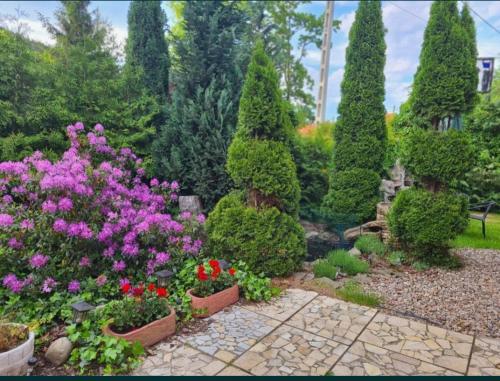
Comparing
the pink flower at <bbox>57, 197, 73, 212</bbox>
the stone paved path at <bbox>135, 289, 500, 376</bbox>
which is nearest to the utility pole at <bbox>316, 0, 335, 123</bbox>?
the stone paved path at <bbox>135, 289, 500, 376</bbox>

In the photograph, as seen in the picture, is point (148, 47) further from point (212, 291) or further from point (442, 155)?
point (442, 155)

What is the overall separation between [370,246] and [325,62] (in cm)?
918

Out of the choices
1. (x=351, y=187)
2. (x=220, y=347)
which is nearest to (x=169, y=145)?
(x=351, y=187)

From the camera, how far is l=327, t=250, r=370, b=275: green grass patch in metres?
4.01

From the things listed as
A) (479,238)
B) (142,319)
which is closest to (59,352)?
(142,319)

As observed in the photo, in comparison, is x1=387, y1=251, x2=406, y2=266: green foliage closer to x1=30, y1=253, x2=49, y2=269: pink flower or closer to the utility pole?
x1=30, y1=253, x2=49, y2=269: pink flower

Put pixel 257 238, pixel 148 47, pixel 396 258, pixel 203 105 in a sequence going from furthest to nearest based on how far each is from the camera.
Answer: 1. pixel 148 47
2. pixel 203 105
3. pixel 396 258
4. pixel 257 238

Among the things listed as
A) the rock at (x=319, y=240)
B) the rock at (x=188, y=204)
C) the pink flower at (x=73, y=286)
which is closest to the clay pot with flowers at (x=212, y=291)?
the pink flower at (x=73, y=286)

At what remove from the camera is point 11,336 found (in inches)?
79.4

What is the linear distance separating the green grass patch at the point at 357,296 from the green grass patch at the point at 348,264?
505mm

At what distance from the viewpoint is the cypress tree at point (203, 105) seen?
17.9ft

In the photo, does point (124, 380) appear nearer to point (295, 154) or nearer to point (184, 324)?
point (184, 324)

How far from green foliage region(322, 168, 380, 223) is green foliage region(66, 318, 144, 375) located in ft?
15.3

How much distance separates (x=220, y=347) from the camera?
233 cm
